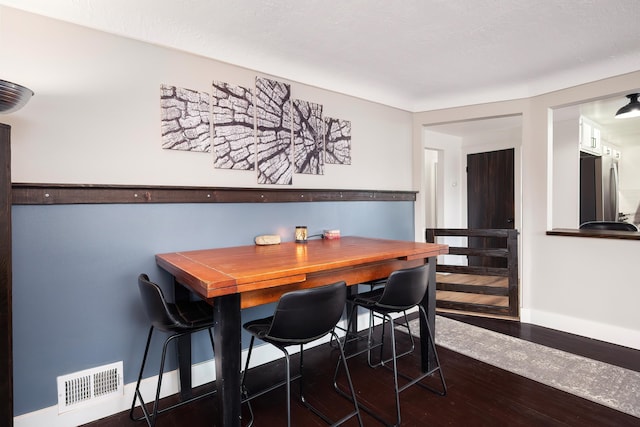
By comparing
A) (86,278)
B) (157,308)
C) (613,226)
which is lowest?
(157,308)

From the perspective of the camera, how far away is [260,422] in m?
1.87

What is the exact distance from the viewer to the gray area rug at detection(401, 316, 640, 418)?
2.06 metres

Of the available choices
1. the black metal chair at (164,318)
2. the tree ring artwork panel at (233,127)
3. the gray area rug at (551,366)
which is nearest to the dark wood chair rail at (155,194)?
the tree ring artwork panel at (233,127)

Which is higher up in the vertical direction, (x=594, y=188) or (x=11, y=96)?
(x=11, y=96)

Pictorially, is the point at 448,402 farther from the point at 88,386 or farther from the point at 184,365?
the point at 88,386

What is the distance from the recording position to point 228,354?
56.9 inches

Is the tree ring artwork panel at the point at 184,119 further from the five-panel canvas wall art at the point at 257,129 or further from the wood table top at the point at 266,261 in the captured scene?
the wood table top at the point at 266,261

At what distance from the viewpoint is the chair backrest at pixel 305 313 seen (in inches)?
57.1

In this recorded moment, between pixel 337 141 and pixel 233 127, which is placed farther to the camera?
pixel 337 141

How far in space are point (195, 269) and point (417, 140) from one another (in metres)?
2.93

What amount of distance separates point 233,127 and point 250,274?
1.34 meters

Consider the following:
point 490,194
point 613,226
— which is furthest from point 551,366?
point 490,194

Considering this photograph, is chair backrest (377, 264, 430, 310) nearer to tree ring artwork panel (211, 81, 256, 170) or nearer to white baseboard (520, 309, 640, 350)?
tree ring artwork panel (211, 81, 256, 170)

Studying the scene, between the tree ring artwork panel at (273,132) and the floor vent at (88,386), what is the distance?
152 centimetres
